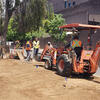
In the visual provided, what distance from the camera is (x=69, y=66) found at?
757cm

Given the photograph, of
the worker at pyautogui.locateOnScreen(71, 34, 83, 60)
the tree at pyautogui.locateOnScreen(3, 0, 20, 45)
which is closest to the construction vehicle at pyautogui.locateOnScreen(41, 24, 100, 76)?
the worker at pyautogui.locateOnScreen(71, 34, 83, 60)

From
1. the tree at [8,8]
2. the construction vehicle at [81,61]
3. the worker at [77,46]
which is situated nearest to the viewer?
the construction vehicle at [81,61]

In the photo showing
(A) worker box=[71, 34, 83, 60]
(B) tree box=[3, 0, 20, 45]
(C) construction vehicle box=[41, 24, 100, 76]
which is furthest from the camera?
(B) tree box=[3, 0, 20, 45]

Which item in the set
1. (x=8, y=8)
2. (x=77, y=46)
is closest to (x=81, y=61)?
(x=77, y=46)

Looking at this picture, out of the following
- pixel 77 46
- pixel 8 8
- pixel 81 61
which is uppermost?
pixel 8 8

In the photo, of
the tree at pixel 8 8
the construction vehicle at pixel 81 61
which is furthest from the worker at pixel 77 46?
the tree at pixel 8 8

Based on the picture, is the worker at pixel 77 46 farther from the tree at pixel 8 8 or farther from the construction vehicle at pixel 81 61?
the tree at pixel 8 8

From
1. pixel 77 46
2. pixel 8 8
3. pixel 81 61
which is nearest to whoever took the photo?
pixel 81 61

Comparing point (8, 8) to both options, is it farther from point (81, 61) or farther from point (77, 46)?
point (81, 61)

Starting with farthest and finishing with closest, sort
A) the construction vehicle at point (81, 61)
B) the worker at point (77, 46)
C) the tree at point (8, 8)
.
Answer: the tree at point (8, 8) → the worker at point (77, 46) → the construction vehicle at point (81, 61)

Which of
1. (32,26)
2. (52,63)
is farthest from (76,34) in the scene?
(32,26)

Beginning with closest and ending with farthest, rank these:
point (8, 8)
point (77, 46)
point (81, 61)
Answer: point (81, 61) → point (77, 46) → point (8, 8)

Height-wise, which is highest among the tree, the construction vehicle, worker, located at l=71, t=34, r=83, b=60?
the tree

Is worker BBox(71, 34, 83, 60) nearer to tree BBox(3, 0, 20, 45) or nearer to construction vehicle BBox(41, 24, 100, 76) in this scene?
construction vehicle BBox(41, 24, 100, 76)
